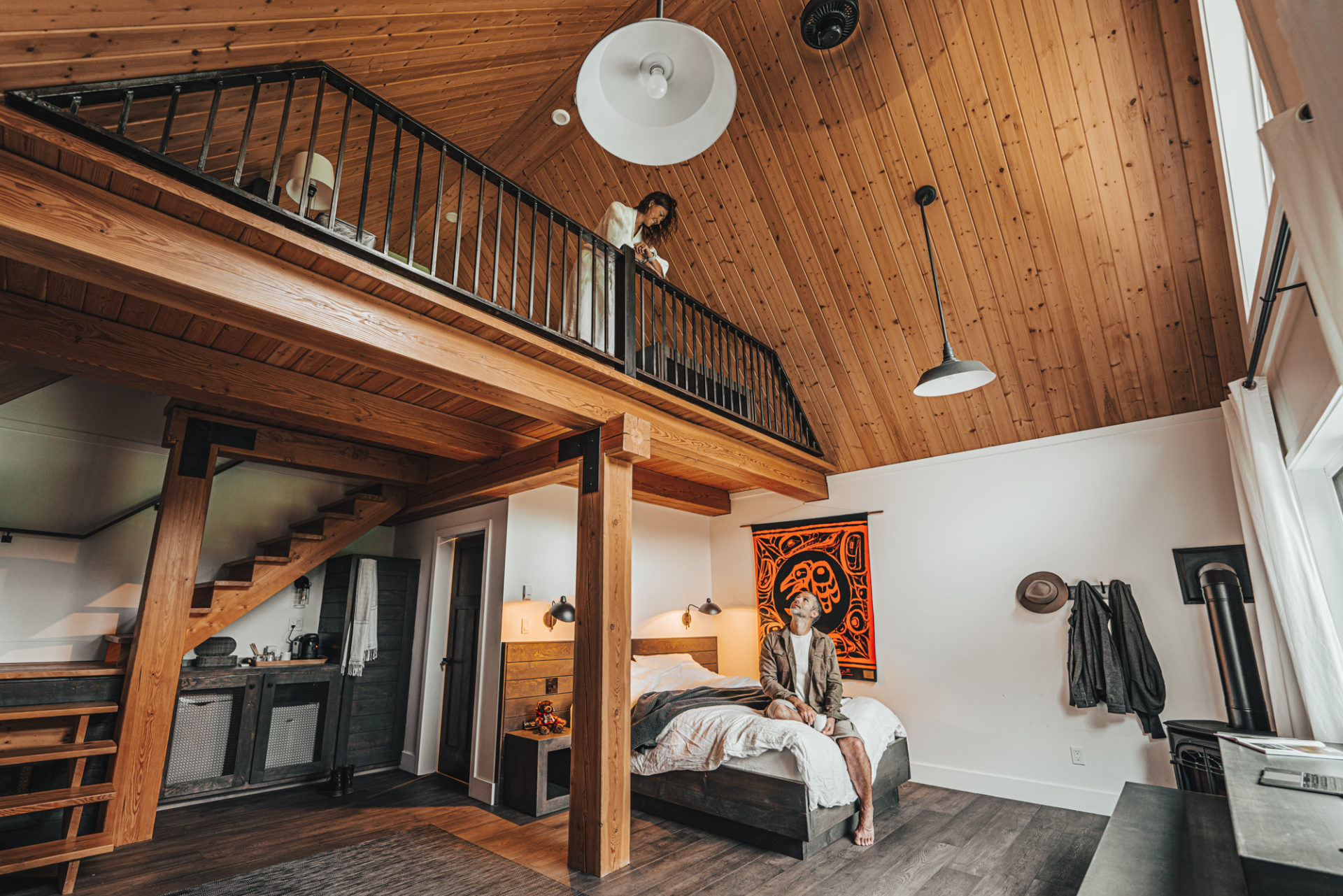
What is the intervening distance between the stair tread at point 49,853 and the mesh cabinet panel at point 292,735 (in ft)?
5.28

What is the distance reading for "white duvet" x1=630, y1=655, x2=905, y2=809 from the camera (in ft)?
12.1

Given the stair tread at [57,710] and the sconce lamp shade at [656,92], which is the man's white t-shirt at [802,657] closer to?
the sconce lamp shade at [656,92]

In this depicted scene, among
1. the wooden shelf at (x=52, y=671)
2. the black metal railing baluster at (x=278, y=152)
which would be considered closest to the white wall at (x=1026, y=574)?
the black metal railing baluster at (x=278, y=152)

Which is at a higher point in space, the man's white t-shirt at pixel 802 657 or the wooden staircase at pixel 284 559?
the wooden staircase at pixel 284 559

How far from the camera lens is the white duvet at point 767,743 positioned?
370 centimetres

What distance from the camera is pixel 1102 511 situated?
15.4 ft

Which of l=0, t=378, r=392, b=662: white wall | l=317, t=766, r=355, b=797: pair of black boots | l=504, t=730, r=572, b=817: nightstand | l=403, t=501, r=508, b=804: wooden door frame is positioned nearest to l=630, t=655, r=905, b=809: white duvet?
l=504, t=730, r=572, b=817: nightstand

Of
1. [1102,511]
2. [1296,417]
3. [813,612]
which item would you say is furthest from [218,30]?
[1102,511]

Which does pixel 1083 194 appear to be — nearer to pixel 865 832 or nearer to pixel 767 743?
pixel 767 743

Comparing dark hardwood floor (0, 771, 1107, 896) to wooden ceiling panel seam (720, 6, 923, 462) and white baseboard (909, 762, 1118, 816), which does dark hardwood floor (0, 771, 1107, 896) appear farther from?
wooden ceiling panel seam (720, 6, 923, 462)

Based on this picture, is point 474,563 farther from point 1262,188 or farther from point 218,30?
point 1262,188

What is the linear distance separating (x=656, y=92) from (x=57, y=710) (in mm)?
4658

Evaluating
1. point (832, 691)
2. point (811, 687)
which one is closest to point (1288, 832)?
point (832, 691)

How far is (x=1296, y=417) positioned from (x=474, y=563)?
5.60 m
